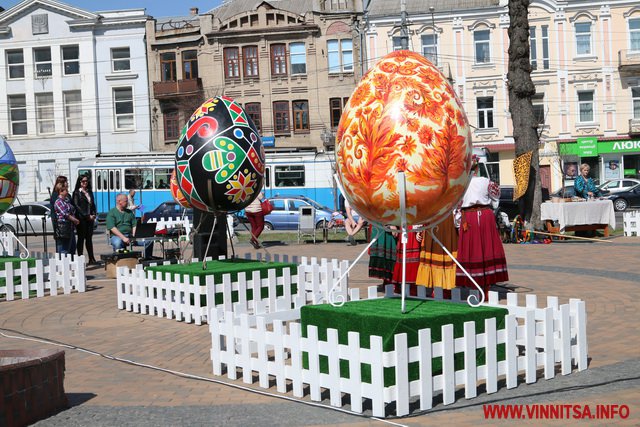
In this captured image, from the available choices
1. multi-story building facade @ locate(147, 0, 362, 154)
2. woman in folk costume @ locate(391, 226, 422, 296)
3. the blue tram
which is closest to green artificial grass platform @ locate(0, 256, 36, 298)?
woman in folk costume @ locate(391, 226, 422, 296)

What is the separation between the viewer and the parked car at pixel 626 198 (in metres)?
38.7

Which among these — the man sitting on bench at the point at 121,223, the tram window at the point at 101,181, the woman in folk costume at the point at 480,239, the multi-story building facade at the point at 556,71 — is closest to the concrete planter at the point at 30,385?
the woman in folk costume at the point at 480,239

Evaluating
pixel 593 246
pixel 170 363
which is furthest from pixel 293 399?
pixel 593 246

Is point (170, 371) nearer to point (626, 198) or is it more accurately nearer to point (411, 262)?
point (411, 262)

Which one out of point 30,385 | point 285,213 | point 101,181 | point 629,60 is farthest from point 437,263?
point 629,60

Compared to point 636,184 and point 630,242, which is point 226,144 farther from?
point 636,184

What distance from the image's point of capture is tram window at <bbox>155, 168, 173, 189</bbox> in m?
42.4

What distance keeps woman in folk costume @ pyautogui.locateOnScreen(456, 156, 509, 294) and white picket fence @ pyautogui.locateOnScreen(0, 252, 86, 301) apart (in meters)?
6.19

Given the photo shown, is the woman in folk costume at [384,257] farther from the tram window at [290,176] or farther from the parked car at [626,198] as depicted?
the parked car at [626,198]

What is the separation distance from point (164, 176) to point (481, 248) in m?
33.1

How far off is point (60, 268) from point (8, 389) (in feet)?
27.2

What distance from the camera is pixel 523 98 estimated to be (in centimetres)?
2238

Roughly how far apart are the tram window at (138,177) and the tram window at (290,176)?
250 inches

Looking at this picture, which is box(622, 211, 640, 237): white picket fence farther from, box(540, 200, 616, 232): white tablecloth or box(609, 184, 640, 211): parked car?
box(609, 184, 640, 211): parked car
